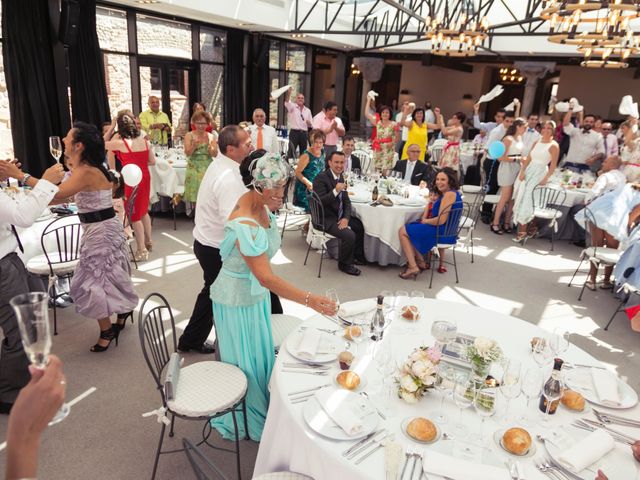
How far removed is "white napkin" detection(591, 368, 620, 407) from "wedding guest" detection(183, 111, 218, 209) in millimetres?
4957

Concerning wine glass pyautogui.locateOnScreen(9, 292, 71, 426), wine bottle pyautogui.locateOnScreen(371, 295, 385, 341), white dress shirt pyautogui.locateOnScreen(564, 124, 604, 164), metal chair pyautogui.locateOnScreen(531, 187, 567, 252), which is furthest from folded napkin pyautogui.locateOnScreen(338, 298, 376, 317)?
white dress shirt pyautogui.locateOnScreen(564, 124, 604, 164)

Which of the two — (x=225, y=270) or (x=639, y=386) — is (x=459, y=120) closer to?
(x=639, y=386)

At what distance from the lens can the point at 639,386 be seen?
11.6 ft

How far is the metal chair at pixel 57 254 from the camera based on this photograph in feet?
12.1

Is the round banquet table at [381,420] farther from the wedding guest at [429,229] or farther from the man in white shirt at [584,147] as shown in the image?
the man in white shirt at [584,147]

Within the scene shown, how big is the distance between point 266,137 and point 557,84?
16646 mm

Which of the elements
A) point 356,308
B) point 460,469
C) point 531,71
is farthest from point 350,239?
point 531,71

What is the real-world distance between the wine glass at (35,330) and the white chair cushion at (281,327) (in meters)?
1.75

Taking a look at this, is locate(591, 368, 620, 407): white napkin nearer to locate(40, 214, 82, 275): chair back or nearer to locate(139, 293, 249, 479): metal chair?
locate(139, 293, 249, 479): metal chair

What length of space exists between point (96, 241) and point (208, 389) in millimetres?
1661

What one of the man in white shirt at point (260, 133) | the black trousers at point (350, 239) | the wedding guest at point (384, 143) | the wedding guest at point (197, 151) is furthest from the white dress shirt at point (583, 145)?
the wedding guest at point (197, 151)

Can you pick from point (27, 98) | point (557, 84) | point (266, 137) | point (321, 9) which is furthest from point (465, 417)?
point (557, 84)

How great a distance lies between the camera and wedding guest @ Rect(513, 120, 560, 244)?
6512mm

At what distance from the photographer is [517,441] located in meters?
1.71
